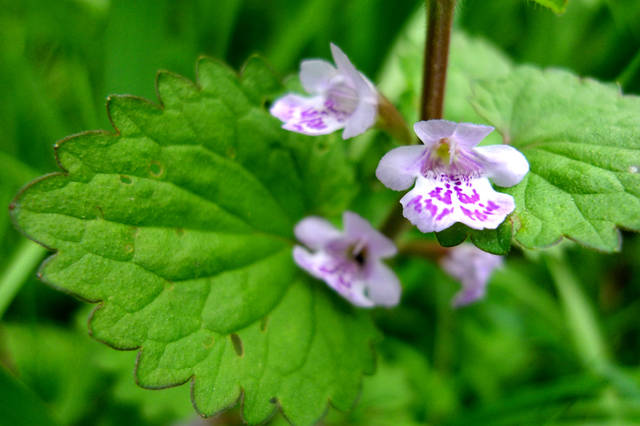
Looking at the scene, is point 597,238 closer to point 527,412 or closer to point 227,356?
point 227,356

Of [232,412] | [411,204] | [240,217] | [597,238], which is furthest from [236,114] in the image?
[232,412]

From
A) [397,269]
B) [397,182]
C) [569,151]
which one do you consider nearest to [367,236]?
[397,182]

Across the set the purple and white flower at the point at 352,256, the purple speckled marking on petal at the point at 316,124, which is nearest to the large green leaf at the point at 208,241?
the purple and white flower at the point at 352,256

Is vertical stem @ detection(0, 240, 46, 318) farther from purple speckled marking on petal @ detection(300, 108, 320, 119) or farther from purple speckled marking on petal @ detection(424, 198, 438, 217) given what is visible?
purple speckled marking on petal @ detection(424, 198, 438, 217)

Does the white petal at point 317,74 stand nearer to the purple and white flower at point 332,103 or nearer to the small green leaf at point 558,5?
the purple and white flower at point 332,103

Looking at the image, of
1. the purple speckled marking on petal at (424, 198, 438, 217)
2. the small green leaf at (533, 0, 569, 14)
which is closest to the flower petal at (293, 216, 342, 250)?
the purple speckled marking on petal at (424, 198, 438, 217)
